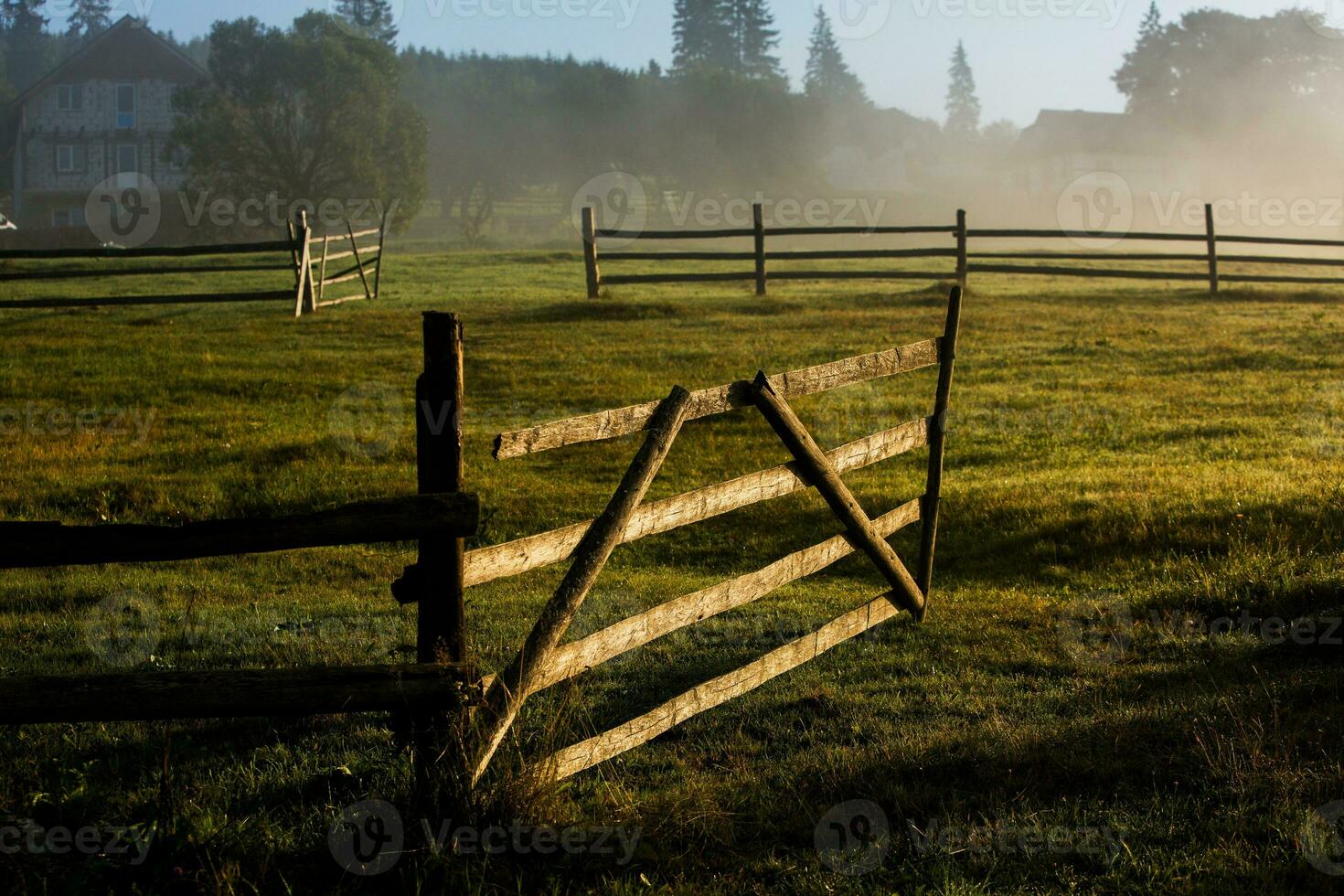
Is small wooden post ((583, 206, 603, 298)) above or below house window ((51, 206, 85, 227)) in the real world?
below

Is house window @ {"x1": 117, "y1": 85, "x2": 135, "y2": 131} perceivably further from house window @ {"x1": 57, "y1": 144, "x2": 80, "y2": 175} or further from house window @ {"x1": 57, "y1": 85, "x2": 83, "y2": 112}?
house window @ {"x1": 57, "y1": 144, "x2": 80, "y2": 175}

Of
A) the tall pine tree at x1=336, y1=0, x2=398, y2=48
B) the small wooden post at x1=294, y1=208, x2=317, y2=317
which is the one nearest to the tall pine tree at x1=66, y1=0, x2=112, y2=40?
the tall pine tree at x1=336, y1=0, x2=398, y2=48

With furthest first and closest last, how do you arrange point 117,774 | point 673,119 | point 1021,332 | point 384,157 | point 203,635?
point 673,119 < point 384,157 < point 1021,332 < point 203,635 < point 117,774

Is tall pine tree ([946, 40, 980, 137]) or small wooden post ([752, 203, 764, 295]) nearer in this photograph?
small wooden post ([752, 203, 764, 295])

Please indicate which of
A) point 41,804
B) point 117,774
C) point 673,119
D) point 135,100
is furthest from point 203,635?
point 673,119

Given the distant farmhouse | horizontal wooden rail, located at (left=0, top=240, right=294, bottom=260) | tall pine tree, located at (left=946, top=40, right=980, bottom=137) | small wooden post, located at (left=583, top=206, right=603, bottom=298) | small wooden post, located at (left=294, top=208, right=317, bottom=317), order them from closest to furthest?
1. horizontal wooden rail, located at (left=0, top=240, right=294, bottom=260)
2. small wooden post, located at (left=294, top=208, right=317, bottom=317)
3. small wooden post, located at (left=583, top=206, right=603, bottom=298)
4. the distant farmhouse
5. tall pine tree, located at (left=946, top=40, right=980, bottom=137)

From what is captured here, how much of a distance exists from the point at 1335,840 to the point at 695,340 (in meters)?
15.7

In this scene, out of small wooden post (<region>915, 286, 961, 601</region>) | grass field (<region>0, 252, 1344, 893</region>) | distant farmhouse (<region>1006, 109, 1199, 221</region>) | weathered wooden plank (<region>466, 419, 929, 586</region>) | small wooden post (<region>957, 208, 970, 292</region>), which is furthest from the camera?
distant farmhouse (<region>1006, 109, 1199, 221</region>)

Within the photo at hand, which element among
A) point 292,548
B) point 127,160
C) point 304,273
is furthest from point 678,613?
point 127,160

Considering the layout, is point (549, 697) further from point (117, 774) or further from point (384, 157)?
point (384, 157)

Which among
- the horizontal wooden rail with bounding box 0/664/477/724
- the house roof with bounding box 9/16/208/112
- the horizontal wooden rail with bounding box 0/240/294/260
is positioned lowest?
the horizontal wooden rail with bounding box 0/664/477/724

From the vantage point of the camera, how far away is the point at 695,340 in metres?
19.3

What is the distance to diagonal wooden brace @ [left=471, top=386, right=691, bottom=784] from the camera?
3.92m

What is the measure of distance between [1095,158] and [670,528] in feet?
277
